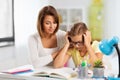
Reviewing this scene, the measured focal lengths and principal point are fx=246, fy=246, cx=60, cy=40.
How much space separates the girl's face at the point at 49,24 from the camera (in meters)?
1.73

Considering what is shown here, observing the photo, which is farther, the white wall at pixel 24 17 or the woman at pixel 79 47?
the white wall at pixel 24 17

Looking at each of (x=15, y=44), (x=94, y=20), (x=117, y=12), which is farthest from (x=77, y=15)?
(x=15, y=44)

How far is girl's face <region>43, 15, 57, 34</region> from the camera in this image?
1.73 m

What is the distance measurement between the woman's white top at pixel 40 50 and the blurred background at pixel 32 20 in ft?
1.23

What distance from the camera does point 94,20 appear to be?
7.55ft

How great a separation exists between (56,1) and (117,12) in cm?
63

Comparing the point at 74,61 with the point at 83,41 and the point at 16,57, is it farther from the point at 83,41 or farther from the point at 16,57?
the point at 16,57

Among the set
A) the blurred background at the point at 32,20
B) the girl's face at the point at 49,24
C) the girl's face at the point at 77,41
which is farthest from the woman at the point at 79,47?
the blurred background at the point at 32,20

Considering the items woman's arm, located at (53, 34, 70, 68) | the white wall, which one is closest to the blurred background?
the white wall

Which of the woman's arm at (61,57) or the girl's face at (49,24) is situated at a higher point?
the girl's face at (49,24)

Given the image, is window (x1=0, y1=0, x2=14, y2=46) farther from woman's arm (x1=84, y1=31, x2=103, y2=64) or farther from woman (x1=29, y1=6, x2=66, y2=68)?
woman's arm (x1=84, y1=31, x2=103, y2=64)

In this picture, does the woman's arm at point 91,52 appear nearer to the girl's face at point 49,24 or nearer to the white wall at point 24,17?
the girl's face at point 49,24

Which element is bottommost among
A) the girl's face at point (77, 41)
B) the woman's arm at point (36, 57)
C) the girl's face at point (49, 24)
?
the woman's arm at point (36, 57)

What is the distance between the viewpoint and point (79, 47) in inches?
67.2
